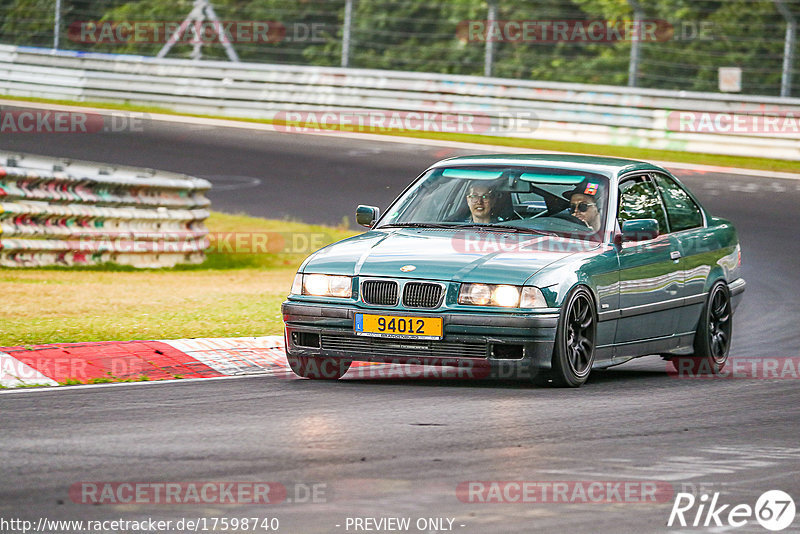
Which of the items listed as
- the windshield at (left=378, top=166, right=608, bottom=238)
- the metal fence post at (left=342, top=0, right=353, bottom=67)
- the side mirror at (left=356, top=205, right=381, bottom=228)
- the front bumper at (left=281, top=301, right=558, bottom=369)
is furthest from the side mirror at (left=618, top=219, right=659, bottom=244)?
the metal fence post at (left=342, top=0, right=353, bottom=67)

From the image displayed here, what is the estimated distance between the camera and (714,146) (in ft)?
84.3

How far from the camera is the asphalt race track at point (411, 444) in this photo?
223 inches

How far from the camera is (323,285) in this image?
9273 millimetres

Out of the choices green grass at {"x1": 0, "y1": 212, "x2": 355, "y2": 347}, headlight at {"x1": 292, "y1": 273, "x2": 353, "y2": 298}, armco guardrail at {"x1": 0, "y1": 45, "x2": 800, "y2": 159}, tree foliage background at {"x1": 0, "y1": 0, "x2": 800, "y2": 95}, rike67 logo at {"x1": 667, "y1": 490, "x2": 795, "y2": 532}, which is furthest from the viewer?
tree foliage background at {"x1": 0, "y1": 0, "x2": 800, "y2": 95}

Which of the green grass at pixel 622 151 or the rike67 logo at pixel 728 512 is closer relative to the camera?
the rike67 logo at pixel 728 512

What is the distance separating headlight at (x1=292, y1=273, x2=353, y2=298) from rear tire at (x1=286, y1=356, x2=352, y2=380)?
0.50m

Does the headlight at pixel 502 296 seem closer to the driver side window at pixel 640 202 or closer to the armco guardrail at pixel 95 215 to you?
the driver side window at pixel 640 202

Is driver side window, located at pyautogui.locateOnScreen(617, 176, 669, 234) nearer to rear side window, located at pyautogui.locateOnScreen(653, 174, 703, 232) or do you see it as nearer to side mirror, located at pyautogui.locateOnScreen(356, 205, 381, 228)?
rear side window, located at pyautogui.locateOnScreen(653, 174, 703, 232)

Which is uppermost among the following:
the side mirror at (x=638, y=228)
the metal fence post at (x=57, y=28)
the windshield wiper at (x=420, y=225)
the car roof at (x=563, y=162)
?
the metal fence post at (x=57, y=28)

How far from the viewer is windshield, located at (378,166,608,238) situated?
9961 mm

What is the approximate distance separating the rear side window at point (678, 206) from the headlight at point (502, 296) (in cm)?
221

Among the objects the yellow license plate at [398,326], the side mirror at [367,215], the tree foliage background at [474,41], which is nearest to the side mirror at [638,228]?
the yellow license plate at [398,326]

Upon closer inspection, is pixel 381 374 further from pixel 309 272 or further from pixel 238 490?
pixel 238 490

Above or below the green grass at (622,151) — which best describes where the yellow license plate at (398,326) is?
above
